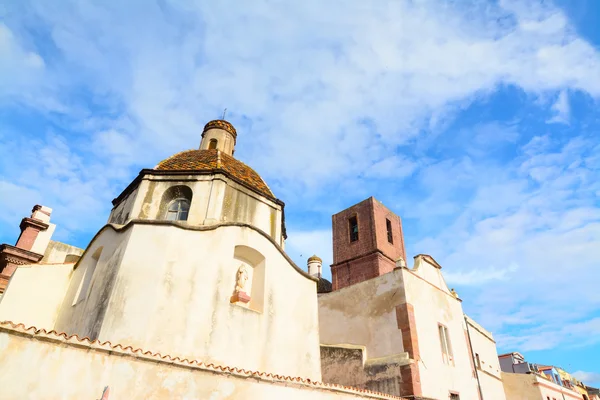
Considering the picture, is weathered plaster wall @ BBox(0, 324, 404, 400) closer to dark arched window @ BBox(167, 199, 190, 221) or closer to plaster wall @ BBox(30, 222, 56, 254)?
dark arched window @ BBox(167, 199, 190, 221)

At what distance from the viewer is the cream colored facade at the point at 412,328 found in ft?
50.9

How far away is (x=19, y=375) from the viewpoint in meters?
6.00

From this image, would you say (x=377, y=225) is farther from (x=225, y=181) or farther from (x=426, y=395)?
(x=225, y=181)

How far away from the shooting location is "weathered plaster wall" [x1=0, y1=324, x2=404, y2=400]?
6.05 meters

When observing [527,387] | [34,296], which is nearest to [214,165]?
[34,296]

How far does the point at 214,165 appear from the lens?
47.2 feet

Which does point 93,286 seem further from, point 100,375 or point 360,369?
point 360,369

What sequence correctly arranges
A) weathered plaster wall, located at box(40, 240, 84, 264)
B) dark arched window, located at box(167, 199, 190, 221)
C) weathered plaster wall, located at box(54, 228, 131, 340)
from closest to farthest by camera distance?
weathered plaster wall, located at box(54, 228, 131, 340) → dark arched window, located at box(167, 199, 190, 221) → weathered plaster wall, located at box(40, 240, 84, 264)

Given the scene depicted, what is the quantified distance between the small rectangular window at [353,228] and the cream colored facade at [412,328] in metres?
4.20

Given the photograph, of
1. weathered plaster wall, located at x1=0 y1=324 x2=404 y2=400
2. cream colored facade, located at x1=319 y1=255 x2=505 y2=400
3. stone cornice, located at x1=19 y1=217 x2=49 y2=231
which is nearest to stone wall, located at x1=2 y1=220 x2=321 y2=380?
weathered plaster wall, located at x1=0 y1=324 x2=404 y2=400

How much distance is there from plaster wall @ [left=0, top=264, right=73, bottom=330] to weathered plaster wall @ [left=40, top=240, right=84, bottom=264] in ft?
12.7

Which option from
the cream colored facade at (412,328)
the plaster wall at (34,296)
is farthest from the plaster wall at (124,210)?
the cream colored facade at (412,328)

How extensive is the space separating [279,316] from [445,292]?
10.8 meters

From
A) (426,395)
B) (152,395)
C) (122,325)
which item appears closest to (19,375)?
(152,395)
